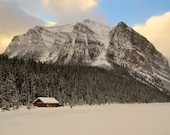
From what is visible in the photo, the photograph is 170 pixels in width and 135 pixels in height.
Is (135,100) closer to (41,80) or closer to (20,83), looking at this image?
(41,80)

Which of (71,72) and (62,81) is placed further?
(71,72)

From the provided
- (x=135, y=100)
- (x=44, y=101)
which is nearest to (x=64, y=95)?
(x=44, y=101)

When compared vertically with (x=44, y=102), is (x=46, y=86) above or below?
above

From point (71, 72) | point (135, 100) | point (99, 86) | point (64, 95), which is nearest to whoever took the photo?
point (64, 95)

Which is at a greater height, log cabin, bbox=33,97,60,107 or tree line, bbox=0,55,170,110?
tree line, bbox=0,55,170,110

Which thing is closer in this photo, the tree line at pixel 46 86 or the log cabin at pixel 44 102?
the tree line at pixel 46 86

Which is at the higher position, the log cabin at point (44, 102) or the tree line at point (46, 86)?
the tree line at point (46, 86)

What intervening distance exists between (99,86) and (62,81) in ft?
131

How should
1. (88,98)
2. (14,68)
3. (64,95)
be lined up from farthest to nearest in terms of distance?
(88,98) → (64,95) → (14,68)

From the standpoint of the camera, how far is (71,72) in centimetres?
15762

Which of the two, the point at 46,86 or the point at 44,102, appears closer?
the point at 44,102

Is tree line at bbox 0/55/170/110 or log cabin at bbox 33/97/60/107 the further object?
log cabin at bbox 33/97/60/107

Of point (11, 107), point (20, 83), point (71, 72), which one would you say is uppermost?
point (71, 72)

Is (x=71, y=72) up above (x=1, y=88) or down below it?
above
